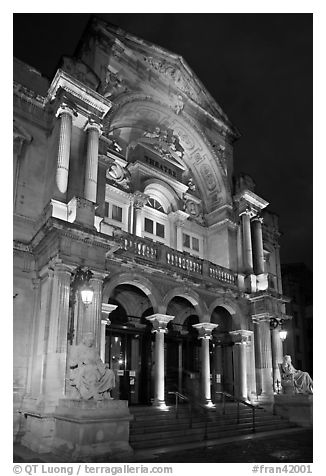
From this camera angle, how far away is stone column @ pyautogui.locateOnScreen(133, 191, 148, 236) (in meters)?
18.6

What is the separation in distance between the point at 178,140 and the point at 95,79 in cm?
669

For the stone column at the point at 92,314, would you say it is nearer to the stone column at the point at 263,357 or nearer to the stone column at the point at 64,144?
the stone column at the point at 64,144

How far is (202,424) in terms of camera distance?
14.0 meters

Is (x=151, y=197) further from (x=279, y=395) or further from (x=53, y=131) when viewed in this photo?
(x=279, y=395)

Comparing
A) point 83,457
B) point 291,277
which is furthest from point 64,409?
point 291,277

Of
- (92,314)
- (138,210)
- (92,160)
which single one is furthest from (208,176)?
(92,314)

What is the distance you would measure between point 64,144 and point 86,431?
9578mm

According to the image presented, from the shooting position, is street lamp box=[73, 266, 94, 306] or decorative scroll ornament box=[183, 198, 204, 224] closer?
street lamp box=[73, 266, 94, 306]

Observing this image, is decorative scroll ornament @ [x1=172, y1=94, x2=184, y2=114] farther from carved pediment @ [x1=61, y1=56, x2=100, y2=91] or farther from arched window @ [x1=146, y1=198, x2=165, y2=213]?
carved pediment @ [x1=61, y1=56, x2=100, y2=91]

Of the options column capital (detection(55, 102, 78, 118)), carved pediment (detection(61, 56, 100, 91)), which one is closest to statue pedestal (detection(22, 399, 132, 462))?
column capital (detection(55, 102, 78, 118))

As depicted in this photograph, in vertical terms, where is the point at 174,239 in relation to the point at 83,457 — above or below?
above

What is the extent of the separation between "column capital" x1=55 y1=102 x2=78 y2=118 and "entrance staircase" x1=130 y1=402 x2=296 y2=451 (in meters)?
10.5

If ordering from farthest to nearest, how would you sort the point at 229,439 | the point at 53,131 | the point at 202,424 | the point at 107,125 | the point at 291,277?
the point at 291,277, the point at 107,125, the point at 53,131, the point at 202,424, the point at 229,439

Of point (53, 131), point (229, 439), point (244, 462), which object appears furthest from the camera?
point (53, 131)
